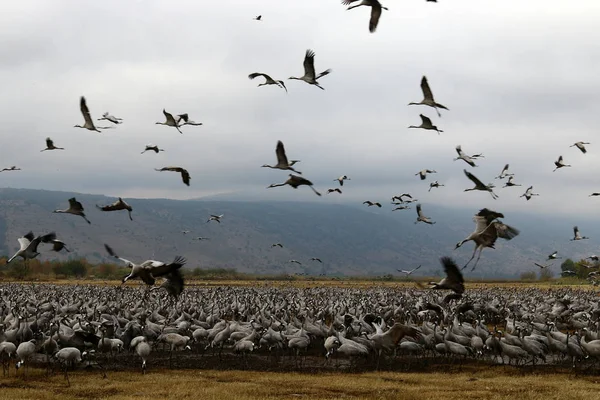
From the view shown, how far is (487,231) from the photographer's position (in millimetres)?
17688

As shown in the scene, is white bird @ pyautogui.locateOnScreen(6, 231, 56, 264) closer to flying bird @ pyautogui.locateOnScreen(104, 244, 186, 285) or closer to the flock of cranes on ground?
the flock of cranes on ground

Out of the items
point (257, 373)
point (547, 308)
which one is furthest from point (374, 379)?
point (547, 308)

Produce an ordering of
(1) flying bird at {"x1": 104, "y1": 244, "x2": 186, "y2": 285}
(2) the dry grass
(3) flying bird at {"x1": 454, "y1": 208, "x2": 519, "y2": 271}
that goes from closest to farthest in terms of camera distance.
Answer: (1) flying bird at {"x1": 104, "y1": 244, "x2": 186, "y2": 285} < (3) flying bird at {"x1": 454, "y1": 208, "x2": 519, "y2": 271} < (2) the dry grass

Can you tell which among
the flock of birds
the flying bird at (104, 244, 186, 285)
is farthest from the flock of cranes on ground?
the flying bird at (104, 244, 186, 285)

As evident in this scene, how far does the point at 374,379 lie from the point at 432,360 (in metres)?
5.19

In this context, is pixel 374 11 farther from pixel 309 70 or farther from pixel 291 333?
pixel 291 333

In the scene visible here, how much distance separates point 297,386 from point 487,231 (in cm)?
790

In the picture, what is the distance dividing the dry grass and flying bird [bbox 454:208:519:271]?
4.63 metres

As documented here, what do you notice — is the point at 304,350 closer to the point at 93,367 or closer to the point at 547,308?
the point at 93,367

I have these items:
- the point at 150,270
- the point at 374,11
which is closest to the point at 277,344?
the point at 150,270

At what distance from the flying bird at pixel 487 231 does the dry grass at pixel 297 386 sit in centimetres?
463

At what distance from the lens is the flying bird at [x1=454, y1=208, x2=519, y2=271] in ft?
58.0

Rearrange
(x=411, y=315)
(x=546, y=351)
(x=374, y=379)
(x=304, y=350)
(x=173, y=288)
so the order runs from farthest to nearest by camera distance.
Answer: (x=411, y=315) < (x=304, y=350) < (x=546, y=351) < (x=374, y=379) < (x=173, y=288)

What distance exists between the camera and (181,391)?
19.1m
